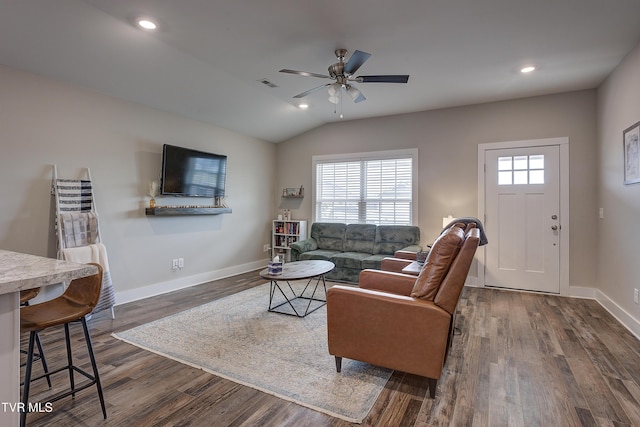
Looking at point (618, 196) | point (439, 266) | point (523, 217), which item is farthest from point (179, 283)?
point (618, 196)

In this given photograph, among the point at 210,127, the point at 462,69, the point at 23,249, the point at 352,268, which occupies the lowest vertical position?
the point at 352,268

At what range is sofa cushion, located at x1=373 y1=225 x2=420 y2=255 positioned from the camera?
512cm

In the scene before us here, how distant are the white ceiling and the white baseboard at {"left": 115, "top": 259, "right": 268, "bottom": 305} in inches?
95.1

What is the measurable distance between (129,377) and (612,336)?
4129 mm

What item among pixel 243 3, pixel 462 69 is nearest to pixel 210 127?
pixel 243 3

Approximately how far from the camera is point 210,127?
5113mm

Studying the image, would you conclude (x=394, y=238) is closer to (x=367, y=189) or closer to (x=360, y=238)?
(x=360, y=238)

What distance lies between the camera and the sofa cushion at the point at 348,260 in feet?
15.8

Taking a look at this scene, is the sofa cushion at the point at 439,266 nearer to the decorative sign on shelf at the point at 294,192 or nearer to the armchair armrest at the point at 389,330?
the armchair armrest at the point at 389,330

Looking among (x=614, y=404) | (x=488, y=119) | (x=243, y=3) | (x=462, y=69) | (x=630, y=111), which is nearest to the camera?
(x=614, y=404)

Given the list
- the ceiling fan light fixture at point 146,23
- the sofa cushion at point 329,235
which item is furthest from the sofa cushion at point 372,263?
the ceiling fan light fixture at point 146,23

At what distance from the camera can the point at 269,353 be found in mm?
2639

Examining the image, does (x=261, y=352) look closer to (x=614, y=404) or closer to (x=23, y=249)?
(x=614, y=404)

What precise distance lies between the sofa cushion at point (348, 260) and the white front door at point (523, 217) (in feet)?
6.17
